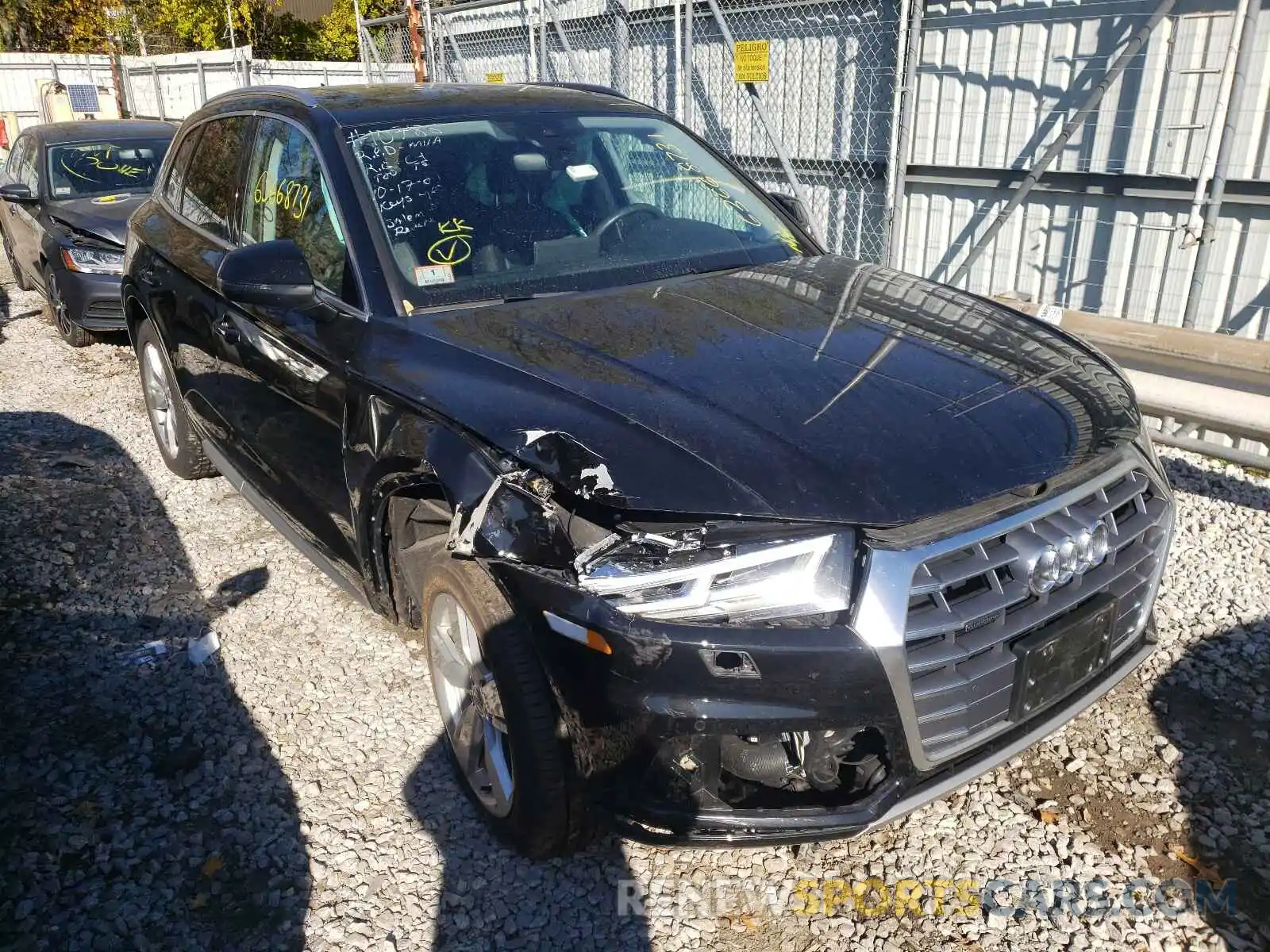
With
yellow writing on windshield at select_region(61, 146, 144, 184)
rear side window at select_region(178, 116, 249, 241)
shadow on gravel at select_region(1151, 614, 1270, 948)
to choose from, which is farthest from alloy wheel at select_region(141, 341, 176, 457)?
shadow on gravel at select_region(1151, 614, 1270, 948)

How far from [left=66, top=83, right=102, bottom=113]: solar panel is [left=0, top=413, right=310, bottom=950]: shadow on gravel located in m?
19.9

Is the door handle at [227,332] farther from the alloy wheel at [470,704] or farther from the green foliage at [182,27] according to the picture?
the green foliage at [182,27]

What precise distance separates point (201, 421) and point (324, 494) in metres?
1.62

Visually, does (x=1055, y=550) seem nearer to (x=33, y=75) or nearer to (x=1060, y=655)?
(x=1060, y=655)

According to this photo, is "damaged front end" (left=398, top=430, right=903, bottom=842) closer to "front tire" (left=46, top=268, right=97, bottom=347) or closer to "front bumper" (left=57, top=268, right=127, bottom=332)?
"front bumper" (left=57, top=268, right=127, bottom=332)

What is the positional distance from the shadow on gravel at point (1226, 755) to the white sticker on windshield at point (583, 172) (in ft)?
8.78

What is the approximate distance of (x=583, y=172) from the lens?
12.2 feet

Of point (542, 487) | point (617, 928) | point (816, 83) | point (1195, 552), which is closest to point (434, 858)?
point (617, 928)

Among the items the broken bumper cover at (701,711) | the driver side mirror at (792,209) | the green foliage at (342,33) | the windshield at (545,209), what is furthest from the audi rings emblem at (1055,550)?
the green foliage at (342,33)

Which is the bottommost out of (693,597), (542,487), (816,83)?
(693,597)

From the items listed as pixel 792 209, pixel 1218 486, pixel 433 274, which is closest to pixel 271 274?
pixel 433 274

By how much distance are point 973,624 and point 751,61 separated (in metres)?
6.50

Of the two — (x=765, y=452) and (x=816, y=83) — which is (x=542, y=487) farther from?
(x=816, y=83)

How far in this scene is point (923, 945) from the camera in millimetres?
2516
